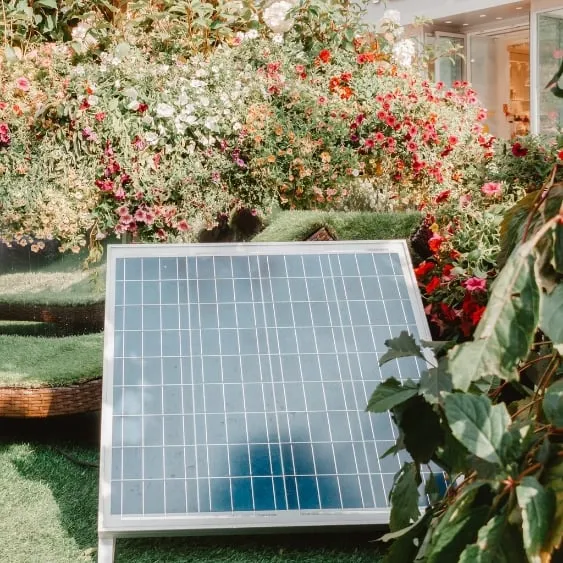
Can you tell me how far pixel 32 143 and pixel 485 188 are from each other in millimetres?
2602

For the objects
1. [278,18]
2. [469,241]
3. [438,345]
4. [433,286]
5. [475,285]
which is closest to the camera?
[438,345]

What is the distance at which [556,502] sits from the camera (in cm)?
97

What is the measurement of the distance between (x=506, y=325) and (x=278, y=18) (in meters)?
5.28

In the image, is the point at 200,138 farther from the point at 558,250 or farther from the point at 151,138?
the point at 558,250

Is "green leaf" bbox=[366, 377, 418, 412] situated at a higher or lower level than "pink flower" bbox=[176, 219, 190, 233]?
higher

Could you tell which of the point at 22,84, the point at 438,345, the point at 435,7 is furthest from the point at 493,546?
the point at 435,7

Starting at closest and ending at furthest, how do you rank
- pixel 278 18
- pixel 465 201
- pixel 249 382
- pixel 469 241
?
pixel 249 382
pixel 469 241
pixel 465 201
pixel 278 18

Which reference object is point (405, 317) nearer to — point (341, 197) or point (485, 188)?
point (485, 188)

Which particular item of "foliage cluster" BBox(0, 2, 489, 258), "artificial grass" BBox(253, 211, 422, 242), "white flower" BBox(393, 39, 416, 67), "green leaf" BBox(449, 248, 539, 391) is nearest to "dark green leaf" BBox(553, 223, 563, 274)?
"green leaf" BBox(449, 248, 539, 391)

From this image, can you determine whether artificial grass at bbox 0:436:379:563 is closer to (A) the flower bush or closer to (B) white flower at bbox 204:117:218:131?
(A) the flower bush

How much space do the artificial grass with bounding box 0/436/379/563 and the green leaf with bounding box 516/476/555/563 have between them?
188cm

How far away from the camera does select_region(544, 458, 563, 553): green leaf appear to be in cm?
94

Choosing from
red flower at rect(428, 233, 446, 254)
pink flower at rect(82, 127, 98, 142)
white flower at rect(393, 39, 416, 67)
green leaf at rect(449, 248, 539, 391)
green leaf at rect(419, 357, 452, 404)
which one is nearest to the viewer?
green leaf at rect(449, 248, 539, 391)

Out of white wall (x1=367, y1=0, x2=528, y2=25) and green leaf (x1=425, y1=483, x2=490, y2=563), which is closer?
green leaf (x1=425, y1=483, x2=490, y2=563)
